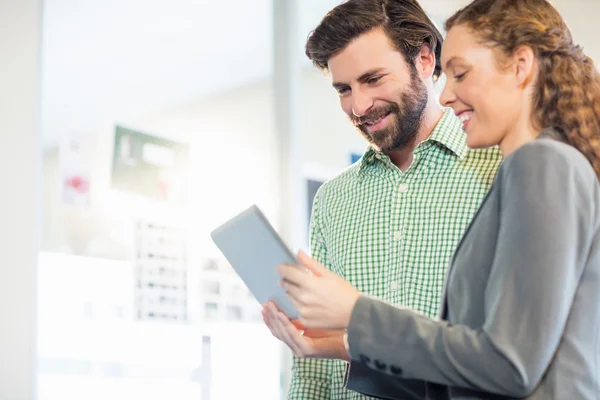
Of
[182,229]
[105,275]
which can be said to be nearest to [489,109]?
[105,275]

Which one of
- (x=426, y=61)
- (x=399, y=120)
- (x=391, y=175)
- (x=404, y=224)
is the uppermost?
(x=426, y=61)

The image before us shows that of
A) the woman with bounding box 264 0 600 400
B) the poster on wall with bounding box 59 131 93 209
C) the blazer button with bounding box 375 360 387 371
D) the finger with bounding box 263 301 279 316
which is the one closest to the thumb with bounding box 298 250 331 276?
the woman with bounding box 264 0 600 400

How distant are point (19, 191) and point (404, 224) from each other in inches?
53.9

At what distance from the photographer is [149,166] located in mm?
3088

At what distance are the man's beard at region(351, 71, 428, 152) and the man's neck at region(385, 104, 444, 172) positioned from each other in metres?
0.01

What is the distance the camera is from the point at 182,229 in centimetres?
321

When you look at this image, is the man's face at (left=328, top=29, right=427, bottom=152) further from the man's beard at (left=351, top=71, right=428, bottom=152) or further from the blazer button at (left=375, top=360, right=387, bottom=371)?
the blazer button at (left=375, top=360, right=387, bottom=371)

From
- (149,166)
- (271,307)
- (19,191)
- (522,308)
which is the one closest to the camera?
(522,308)

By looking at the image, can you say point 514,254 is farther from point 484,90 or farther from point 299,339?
point 299,339

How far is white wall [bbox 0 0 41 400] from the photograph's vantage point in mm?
2471

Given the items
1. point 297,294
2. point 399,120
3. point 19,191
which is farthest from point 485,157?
point 19,191

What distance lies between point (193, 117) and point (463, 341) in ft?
8.15

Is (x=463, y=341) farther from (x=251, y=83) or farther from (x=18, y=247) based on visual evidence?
(x=251, y=83)

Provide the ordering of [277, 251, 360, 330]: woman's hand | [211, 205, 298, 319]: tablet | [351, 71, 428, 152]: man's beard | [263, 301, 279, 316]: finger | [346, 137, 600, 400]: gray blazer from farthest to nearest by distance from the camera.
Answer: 1. [351, 71, 428, 152]: man's beard
2. [263, 301, 279, 316]: finger
3. [211, 205, 298, 319]: tablet
4. [277, 251, 360, 330]: woman's hand
5. [346, 137, 600, 400]: gray blazer
